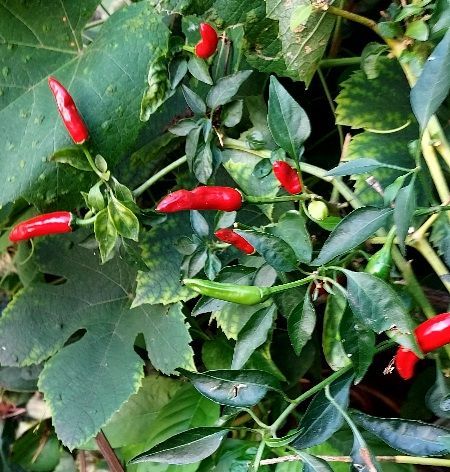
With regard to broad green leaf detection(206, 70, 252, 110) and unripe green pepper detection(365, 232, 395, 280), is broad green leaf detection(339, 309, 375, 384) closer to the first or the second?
unripe green pepper detection(365, 232, 395, 280)

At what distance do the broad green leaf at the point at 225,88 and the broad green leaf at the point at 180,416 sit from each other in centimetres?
36

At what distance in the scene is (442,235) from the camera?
56cm

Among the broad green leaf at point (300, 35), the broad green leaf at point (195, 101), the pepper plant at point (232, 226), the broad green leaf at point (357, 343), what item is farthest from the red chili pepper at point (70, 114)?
the broad green leaf at point (357, 343)

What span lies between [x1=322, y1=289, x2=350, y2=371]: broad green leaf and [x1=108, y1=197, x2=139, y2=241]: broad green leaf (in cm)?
21

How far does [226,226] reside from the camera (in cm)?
67

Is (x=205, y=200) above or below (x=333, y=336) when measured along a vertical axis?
above

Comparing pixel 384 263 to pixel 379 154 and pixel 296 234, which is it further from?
pixel 379 154

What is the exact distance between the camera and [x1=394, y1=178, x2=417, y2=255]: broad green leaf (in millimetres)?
493

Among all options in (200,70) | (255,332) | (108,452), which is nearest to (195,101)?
(200,70)

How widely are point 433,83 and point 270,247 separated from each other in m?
0.18

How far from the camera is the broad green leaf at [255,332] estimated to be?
62cm

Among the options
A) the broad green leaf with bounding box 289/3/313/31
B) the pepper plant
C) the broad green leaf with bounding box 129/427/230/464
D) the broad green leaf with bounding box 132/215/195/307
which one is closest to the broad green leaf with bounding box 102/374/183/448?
the pepper plant

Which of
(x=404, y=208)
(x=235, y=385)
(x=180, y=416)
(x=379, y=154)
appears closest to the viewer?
(x=404, y=208)

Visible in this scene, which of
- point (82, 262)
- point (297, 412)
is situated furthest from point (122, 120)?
point (297, 412)
